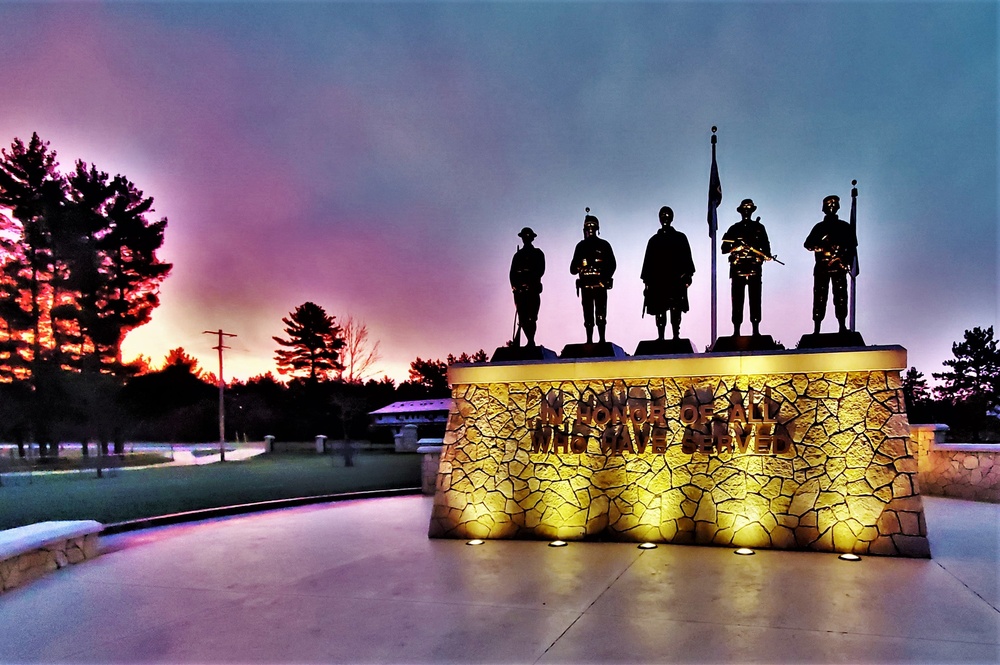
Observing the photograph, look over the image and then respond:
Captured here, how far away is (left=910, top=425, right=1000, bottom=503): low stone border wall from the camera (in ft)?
30.0

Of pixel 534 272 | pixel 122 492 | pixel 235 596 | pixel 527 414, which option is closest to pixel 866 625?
pixel 527 414

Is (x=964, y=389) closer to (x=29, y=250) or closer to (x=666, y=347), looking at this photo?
(x=666, y=347)

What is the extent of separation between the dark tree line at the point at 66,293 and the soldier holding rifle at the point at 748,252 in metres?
17.1

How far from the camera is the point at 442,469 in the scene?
7086 mm

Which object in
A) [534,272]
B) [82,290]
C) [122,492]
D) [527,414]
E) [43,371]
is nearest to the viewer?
[527,414]

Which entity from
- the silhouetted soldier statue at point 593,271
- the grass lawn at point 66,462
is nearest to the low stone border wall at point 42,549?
the silhouetted soldier statue at point 593,271

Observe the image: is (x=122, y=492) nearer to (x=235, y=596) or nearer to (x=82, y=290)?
(x=82, y=290)

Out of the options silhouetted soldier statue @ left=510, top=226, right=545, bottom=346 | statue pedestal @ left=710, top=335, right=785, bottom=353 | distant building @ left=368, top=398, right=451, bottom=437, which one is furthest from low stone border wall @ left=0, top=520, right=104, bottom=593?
distant building @ left=368, top=398, right=451, bottom=437

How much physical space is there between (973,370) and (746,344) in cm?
2342

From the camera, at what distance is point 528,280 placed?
293 inches

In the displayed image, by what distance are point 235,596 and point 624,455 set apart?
418 centimetres

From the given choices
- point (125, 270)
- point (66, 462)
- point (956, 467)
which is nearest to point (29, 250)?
point (125, 270)

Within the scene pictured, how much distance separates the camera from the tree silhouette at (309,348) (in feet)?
113

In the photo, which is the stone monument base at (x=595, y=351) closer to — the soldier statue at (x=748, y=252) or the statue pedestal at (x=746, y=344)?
the statue pedestal at (x=746, y=344)
